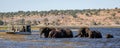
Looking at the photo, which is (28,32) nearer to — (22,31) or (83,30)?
(22,31)

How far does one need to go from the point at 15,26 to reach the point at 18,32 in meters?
10.5

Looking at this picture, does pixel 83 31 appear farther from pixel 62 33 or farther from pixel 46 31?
pixel 46 31

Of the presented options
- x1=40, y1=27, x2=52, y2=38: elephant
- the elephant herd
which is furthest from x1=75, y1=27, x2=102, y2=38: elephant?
x1=40, y1=27, x2=52, y2=38: elephant

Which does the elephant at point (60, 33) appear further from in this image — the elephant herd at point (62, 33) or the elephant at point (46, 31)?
the elephant at point (46, 31)

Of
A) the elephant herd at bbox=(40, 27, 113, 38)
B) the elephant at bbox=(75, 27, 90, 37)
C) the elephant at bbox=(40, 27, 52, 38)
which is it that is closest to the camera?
the elephant herd at bbox=(40, 27, 113, 38)

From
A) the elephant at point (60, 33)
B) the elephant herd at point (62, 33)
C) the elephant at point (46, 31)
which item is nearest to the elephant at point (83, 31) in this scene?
the elephant herd at point (62, 33)

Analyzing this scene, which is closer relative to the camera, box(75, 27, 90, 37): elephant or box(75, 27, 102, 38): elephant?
box(75, 27, 102, 38): elephant

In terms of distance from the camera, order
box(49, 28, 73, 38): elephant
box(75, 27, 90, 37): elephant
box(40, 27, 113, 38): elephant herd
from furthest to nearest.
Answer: box(75, 27, 90, 37): elephant < box(40, 27, 113, 38): elephant herd < box(49, 28, 73, 38): elephant

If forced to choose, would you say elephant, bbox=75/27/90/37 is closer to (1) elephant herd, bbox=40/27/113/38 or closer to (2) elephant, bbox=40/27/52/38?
(1) elephant herd, bbox=40/27/113/38

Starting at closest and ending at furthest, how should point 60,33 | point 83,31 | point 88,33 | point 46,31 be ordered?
point 60,33
point 46,31
point 88,33
point 83,31

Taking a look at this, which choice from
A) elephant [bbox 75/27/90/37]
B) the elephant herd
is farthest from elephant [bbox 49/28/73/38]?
elephant [bbox 75/27/90/37]

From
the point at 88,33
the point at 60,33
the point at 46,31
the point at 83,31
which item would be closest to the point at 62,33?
the point at 60,33

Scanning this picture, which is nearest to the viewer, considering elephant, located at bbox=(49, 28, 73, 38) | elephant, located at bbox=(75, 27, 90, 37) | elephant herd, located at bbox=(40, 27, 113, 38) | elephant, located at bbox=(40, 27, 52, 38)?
elephant, located at bbox=(49, 28, 73, 38)

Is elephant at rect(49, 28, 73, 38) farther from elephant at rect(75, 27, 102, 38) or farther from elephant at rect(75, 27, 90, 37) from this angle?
elephant at rect(75, 27, 102, 38)
